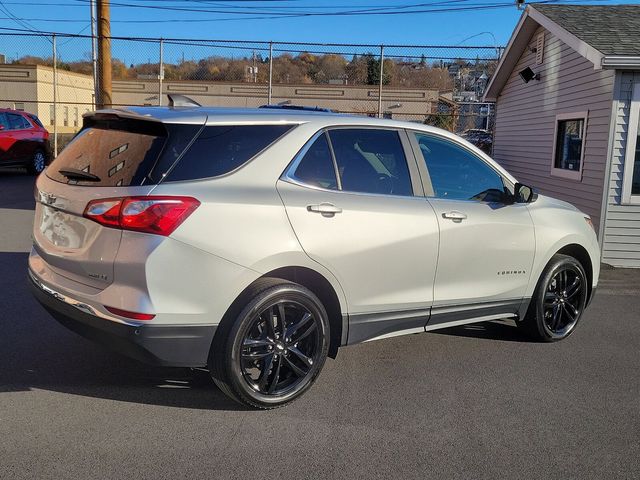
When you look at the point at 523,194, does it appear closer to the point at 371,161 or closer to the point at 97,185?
the point at 371,161

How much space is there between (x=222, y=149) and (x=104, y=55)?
11.0 metres

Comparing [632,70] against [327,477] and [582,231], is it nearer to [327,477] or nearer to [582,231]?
[582,231]

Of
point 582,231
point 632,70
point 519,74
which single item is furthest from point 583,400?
point 519,74

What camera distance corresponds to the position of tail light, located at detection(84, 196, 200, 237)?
346 cm

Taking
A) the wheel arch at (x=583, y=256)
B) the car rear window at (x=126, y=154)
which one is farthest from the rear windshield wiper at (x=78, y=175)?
the wheel arch at (x=583, y=256)

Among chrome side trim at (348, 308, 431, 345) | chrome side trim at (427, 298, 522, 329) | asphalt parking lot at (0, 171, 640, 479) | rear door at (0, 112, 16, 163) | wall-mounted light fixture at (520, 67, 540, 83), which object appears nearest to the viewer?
asphalt parking lot at (0, 171, 640, 479)

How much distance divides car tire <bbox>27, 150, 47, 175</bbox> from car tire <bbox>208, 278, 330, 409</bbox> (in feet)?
52.8

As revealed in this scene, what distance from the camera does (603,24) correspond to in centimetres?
1059

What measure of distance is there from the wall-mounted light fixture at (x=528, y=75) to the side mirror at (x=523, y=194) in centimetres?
866

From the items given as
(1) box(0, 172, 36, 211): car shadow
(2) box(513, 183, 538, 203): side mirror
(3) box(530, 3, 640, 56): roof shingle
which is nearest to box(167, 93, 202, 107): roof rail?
(2) box(513, 183, 538, 203): side mirror

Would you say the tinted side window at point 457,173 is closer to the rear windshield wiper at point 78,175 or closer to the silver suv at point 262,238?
the silver suv at point 262,238

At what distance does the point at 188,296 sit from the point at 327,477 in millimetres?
1206

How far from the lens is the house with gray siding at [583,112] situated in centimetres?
899

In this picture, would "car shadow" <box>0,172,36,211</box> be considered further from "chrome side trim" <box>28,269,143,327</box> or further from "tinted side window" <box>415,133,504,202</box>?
"tinted side window" <box>415,133,504,202</box>
